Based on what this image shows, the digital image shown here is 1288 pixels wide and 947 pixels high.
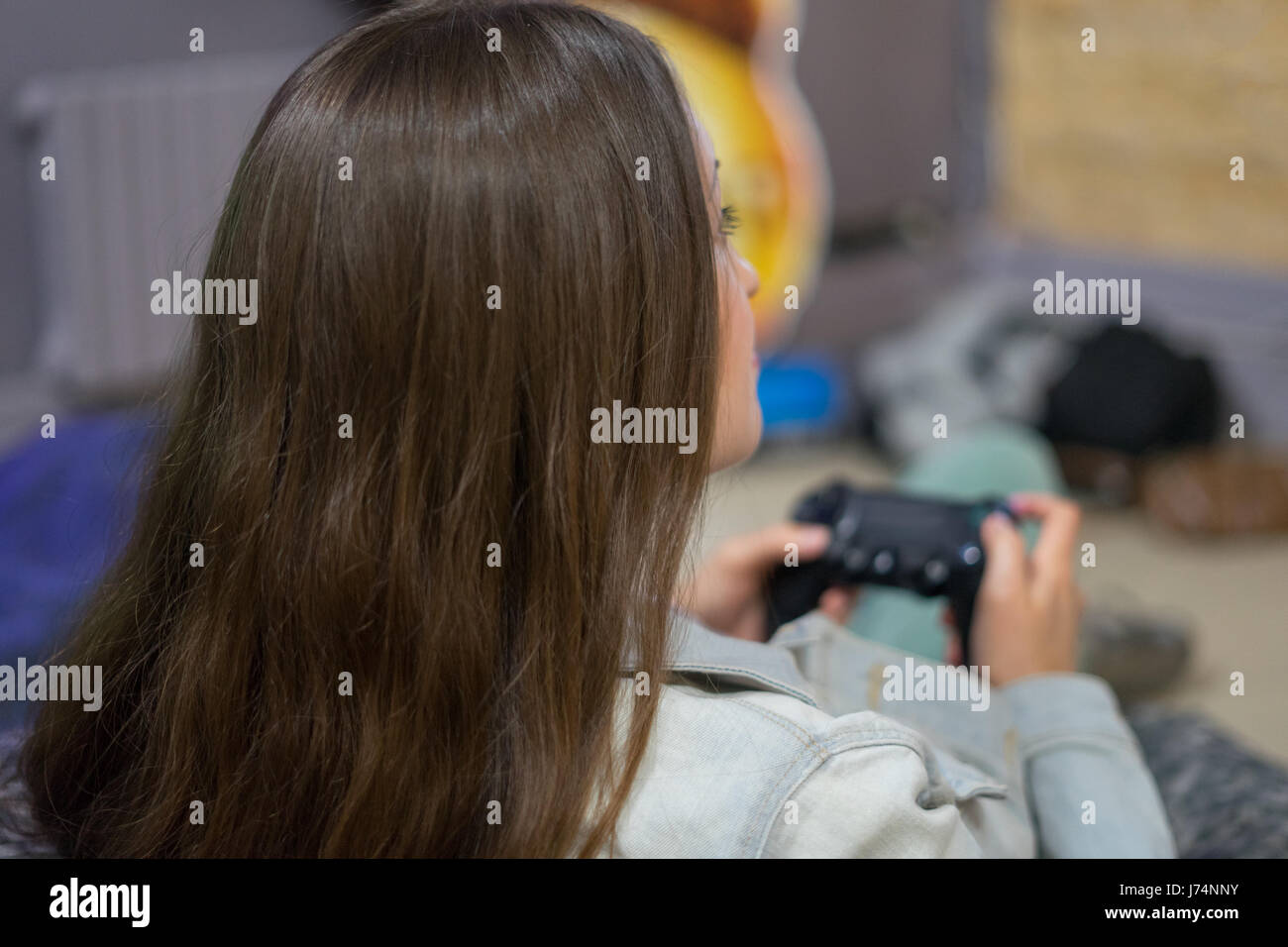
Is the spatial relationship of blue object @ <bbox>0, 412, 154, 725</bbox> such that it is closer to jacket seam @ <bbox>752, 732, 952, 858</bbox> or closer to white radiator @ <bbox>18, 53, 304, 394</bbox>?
white radiator @ <bbox>18, 53, 304, 394</bbox>

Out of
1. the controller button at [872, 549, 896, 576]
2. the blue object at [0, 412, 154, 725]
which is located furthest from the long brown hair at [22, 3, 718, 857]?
the blue object at [0, 412, 154, 725]

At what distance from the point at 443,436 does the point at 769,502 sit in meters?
1.65

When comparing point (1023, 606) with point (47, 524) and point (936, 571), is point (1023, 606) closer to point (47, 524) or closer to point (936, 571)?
point (936, 571)

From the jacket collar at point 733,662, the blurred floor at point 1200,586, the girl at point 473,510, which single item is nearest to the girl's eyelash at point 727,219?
the girl at point 473,510

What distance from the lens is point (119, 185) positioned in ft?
6.78

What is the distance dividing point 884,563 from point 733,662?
266 mm

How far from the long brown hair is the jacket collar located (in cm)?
4

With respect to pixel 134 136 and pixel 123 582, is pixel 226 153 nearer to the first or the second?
pixel 134 136

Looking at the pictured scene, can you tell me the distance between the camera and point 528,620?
0.57m

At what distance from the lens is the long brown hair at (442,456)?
1.78 feet

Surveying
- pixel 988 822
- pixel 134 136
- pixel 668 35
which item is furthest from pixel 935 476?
pixel 134 136

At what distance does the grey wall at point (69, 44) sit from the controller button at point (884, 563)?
61.1 inches

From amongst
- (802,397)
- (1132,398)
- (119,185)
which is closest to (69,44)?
(119,185)

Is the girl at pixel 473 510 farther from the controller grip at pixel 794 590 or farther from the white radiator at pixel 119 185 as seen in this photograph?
the white radiator at pixel 119 185
